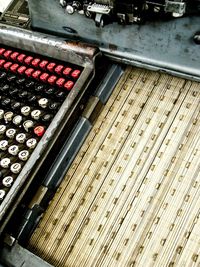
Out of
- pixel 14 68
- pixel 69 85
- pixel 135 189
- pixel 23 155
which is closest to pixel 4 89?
pixel 14 68

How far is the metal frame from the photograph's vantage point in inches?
114

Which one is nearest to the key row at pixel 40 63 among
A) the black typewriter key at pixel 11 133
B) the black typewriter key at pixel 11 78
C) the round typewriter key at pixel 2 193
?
the black typewriter key at pixel 11 78

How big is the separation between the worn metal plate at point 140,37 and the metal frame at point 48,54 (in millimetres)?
137

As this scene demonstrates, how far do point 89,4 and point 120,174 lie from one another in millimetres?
1383

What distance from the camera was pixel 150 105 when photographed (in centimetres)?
318

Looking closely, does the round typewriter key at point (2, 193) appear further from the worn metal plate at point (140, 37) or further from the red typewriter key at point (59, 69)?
the worn metal plate at point (140, 37)

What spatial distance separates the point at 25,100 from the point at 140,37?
118 centimetres

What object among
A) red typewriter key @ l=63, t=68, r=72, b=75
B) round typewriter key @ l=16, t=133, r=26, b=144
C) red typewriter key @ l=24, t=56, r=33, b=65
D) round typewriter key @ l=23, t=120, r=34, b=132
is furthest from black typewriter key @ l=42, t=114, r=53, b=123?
red typewriter key @ l=24, t=56, r=33, b=65

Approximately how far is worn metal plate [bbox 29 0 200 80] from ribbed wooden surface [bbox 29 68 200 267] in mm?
191

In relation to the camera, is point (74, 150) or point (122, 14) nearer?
point (122, 14)

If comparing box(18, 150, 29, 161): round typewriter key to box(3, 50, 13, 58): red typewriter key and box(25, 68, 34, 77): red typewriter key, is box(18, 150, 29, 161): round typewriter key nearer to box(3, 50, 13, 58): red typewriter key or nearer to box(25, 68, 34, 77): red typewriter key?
box(25, 68, 34, 77): red typewriter key

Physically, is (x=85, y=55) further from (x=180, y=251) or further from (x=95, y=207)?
(x=180, y=251)

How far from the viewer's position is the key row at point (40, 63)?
339 cm

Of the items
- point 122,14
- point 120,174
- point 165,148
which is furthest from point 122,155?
point 122,14
